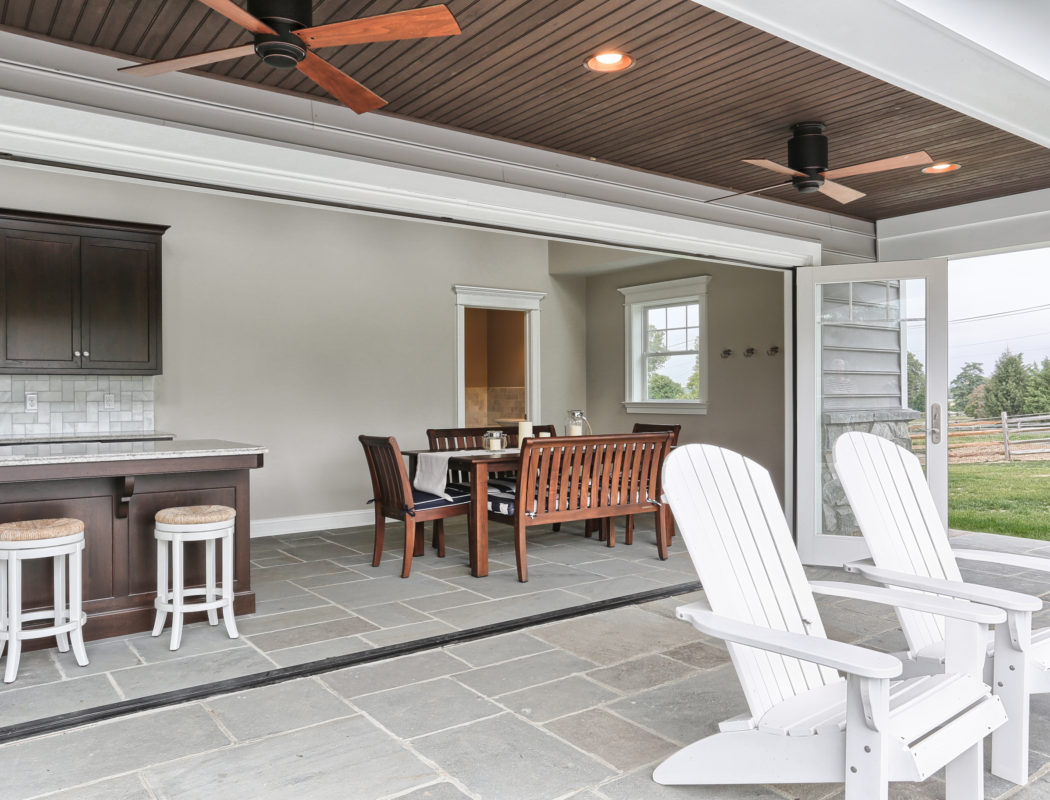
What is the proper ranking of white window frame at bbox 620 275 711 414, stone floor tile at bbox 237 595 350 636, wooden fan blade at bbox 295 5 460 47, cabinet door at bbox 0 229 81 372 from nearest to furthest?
wooden fan blade at bbox 295 5 460 47 → stone floor tile at bbox 237 595 350 636 → cabinet door at bbox 0 229 81 372 → white window frame at bbox 620 275 711 414

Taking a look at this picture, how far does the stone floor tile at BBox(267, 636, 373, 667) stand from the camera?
3.43 m

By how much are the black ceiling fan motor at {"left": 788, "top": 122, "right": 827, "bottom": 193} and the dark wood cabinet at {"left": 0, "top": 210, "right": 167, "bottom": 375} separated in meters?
4.33

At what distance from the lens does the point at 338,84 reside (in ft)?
9.11

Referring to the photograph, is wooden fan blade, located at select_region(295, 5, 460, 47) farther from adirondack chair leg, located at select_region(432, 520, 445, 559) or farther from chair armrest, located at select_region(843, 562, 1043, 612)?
adirondack chair leg, located at select_region(432, 520, 445, 559)

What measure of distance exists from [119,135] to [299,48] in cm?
115

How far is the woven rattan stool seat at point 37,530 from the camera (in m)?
3.19

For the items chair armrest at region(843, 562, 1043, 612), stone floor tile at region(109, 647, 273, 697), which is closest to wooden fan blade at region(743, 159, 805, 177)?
chair armrest at region(843, 562, 1043, 612)

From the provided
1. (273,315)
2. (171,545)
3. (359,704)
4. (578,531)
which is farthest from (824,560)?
(273,315)

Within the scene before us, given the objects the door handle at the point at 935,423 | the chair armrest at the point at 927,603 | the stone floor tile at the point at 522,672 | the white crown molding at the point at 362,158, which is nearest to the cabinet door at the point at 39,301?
the white crown molding at the point at 362,158

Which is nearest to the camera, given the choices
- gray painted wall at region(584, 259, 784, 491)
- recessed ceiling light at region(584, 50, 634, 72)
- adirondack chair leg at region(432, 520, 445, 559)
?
recessed ceiling light at region(584, 50, 634, 72)

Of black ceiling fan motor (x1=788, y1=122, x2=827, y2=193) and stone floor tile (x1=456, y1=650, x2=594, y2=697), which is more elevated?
black ceiling fan motor (x1=788, y1=122, x2=827, y2=193)

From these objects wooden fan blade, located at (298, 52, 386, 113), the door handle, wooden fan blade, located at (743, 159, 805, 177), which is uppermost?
wooden fan blade, located at (743, 159, 805, 177)

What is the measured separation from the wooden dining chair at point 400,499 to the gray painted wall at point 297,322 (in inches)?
65.2

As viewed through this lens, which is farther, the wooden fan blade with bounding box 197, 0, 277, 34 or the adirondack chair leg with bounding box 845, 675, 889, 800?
the wooden fan blade with bounding box 197, 0, 277, 34
